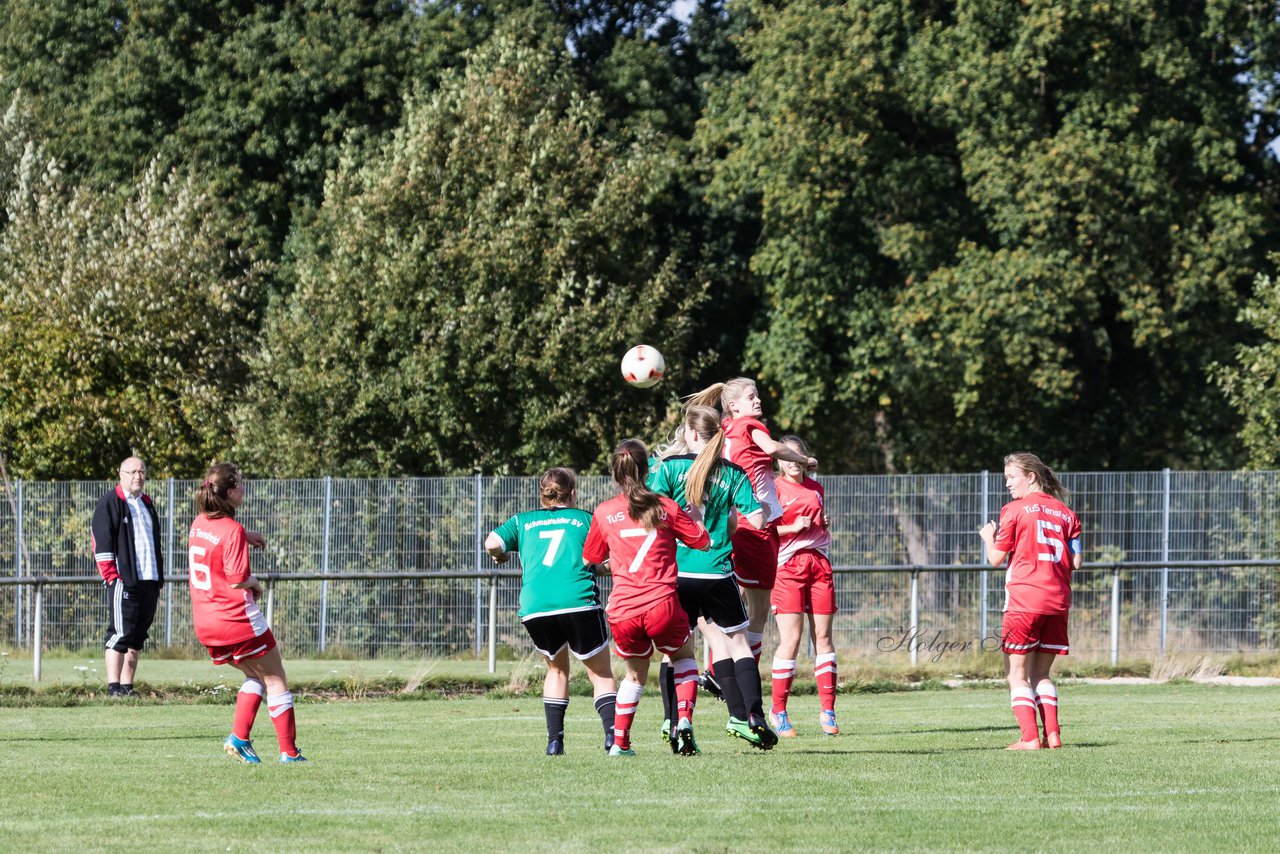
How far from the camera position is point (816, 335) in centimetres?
A: 2955

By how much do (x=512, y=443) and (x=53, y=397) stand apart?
23.7 feet

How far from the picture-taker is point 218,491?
9531 mm

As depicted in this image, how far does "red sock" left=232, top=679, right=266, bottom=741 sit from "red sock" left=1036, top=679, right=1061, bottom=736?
4.48 meters

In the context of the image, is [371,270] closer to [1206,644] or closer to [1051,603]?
[1206,644]

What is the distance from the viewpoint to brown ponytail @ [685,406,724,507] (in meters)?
9.42

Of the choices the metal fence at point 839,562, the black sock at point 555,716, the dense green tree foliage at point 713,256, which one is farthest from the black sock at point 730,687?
the dense green tree foliage at point 713,256

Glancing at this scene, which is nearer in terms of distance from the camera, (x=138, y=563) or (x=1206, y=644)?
(x=138, y=563)

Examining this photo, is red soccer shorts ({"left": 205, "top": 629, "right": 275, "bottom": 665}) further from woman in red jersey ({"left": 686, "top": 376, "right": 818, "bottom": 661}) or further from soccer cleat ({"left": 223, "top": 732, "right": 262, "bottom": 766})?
woman in red jersey ({"left": 686, "top": 376, "right": 818, "bottom": 661})

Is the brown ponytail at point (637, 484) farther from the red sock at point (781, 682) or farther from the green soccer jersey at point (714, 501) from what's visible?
the red sock at point (781, 682)

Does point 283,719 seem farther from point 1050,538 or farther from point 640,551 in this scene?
point 1050,538

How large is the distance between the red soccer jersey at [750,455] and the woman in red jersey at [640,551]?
1098mm

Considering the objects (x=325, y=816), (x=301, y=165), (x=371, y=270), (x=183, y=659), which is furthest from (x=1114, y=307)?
(x=325, y=816)

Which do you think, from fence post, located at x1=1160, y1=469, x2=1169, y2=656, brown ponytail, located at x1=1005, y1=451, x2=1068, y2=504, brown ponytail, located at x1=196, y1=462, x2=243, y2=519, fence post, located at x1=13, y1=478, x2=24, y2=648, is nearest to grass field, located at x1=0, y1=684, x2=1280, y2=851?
brown ponytail, located at x1=196, y1=462, x2=243, y2=519

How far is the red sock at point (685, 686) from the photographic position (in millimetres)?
9664
